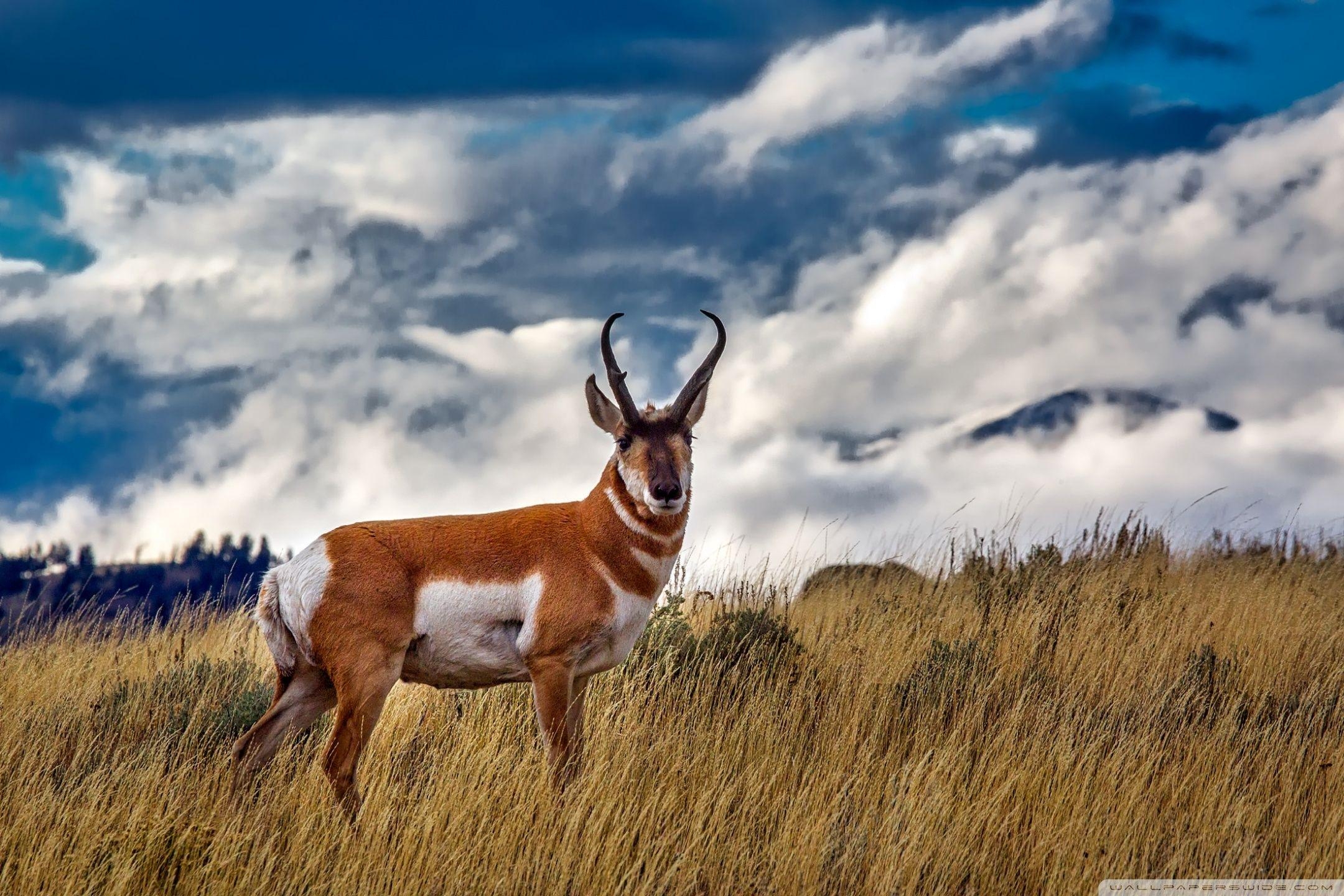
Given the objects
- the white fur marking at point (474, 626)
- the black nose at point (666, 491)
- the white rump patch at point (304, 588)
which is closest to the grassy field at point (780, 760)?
the white fur marking at point (474, 626)

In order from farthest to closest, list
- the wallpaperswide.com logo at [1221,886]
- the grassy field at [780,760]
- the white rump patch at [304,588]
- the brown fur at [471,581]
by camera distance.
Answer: the white rump patch at [304,588], the brown fur at [471,581], the wallpaperswide.com logo at [1221,886], the grassy field at [780,760]

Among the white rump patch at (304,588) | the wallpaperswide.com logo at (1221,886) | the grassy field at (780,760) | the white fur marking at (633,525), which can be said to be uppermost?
the white fur marking at (633,525)

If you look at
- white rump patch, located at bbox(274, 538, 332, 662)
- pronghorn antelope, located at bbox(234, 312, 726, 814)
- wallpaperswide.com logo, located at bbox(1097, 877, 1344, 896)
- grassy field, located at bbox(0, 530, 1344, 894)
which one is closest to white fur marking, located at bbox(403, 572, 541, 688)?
pronghorn antelope, located at bbox(234, 312, 726, 814)

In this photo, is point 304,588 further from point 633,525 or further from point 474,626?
point 633,525

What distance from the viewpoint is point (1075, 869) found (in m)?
6.49

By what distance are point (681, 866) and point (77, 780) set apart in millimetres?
4440

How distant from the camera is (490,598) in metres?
7.10

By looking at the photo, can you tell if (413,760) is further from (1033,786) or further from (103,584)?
(103,584)

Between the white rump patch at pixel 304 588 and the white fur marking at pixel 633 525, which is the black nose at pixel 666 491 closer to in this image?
the white fur marking at pixel 633 525

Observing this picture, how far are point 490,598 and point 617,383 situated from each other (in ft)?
4.76

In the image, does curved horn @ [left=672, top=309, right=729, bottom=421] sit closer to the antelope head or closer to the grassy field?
the antelope head

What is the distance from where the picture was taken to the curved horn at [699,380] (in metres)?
7.46

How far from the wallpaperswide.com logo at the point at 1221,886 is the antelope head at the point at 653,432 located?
3.10 m

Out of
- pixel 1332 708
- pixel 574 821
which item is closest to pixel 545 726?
pixel 574 821
